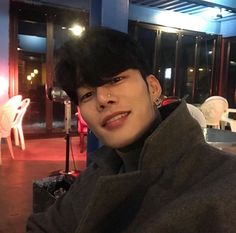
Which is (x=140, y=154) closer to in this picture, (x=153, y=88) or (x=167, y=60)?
(x=153, y=88)

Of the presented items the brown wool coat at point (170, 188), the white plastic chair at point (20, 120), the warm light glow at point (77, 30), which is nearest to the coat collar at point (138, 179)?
the brown wool coat at point (170, 188)

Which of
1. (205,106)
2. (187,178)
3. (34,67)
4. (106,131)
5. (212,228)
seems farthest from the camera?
(34,67)

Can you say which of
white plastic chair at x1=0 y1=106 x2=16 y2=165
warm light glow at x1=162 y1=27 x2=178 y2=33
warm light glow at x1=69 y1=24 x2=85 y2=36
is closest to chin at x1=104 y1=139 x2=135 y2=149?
warm light glow at x1=69 y1=24 x2=85 y2=36

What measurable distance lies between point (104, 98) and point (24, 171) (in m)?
3.57

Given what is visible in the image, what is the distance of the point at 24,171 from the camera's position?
4.12 m

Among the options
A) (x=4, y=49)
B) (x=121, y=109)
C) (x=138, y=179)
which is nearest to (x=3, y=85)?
(x=4, y=49)

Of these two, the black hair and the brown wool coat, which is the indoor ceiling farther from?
the brown wool coat

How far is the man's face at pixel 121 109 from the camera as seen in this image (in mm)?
806

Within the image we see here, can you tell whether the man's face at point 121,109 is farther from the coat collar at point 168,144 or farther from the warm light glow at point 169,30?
the warm light glow at point 169,30

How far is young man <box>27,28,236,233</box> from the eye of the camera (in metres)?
0.61

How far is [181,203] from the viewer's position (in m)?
0.62

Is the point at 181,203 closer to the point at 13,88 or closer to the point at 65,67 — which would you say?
the point at 65,67

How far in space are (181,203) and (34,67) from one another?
6153 mm

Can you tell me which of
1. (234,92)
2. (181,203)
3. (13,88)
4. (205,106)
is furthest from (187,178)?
(234,92)
